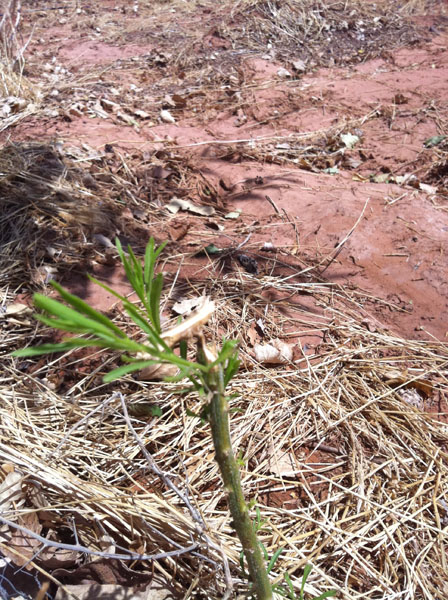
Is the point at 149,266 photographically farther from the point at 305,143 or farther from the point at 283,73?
the point at 283,73

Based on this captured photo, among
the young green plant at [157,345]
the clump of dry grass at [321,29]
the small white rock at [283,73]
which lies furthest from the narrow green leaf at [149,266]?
the clump of dry grass at [321,29]

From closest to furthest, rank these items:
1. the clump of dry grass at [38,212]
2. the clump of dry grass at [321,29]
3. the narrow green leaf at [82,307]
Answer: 1. the narrow green leaf at [82,307]
2. the clump of dry grass at [38,212]
3. the clump of dry grass at [321,29]

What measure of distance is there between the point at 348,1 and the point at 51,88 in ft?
18.6

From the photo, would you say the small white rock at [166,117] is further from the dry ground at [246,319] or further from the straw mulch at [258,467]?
the straw mulch at [258,467]

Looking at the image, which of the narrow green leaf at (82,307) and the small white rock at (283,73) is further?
the small white rock at (283,73)

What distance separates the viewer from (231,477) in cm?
80

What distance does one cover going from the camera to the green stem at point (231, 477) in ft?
2.37

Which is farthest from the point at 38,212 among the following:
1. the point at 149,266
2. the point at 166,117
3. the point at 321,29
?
the point at 321,29

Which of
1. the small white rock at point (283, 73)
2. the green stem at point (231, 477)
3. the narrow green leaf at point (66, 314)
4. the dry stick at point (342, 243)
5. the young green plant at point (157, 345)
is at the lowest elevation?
the dry stick at point (342, 243)

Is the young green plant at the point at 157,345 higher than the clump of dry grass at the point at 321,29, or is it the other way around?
the young green plant at the point at 157,345

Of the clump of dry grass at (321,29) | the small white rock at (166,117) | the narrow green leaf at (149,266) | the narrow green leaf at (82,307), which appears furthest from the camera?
the clump of dry grass at (321,29)

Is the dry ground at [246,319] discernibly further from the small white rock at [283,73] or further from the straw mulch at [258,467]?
the small white rock at [283,73]

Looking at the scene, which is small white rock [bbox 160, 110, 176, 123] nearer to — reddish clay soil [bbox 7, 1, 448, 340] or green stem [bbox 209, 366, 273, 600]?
reddish clay soil [bbox 7, 1, 448, 340]

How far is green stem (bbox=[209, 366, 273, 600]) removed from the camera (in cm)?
72
